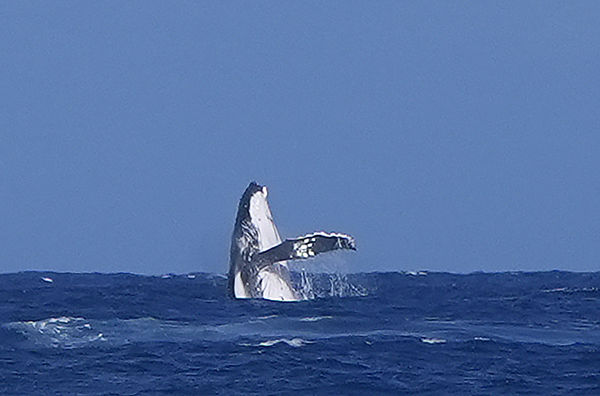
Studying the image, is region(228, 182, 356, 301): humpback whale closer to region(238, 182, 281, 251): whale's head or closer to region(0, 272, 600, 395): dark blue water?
region(238, 182, 281, 251): whale's head

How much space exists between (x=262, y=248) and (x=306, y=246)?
1505 mm

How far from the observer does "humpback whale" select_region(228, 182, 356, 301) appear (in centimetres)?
2914

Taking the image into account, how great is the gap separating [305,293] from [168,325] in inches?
366

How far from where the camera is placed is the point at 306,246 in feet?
95.9

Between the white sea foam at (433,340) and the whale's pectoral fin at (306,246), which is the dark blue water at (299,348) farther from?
the whale's pectoral fin at (306,246)

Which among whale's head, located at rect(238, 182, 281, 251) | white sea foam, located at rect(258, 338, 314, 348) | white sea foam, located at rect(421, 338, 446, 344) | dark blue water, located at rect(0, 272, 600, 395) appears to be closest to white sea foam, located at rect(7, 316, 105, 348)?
dark blue water, located at rect(0, 272, 600, 395)

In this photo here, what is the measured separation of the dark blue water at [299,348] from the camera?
18641mm

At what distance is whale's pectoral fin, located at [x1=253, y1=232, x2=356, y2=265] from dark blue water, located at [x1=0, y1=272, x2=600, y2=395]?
1155 mm

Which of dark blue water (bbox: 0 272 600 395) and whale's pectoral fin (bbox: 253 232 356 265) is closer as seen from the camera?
dark blue water (bbox: 0 272 600 395)

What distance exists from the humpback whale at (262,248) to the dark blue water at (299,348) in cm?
69

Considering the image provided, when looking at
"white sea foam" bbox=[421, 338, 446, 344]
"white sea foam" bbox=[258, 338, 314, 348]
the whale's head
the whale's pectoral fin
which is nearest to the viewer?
"white sea foam" bbox=[258, 338, 314, 348]

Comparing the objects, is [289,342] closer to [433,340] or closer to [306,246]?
[433,340]

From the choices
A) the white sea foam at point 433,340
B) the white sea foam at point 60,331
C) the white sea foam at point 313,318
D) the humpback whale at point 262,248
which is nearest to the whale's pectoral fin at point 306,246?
the humpback whale at point 262,248

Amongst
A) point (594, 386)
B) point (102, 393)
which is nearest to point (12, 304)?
point (102, 393)
